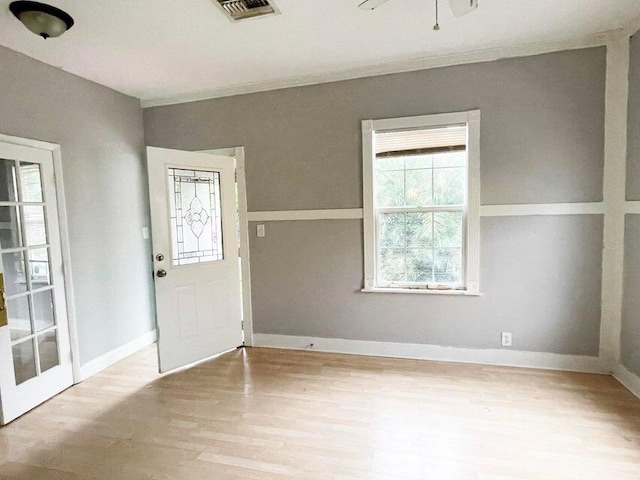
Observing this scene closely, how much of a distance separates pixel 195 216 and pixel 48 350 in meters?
1.57

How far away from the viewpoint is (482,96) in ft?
9.33

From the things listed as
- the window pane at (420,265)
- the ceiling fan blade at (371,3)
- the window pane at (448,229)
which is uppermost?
the ceiling fan blade at (371,3)

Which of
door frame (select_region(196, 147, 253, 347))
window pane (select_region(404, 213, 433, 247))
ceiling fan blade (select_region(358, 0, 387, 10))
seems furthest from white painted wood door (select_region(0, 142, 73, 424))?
window pane (select_region(404, 213, 433, 247))

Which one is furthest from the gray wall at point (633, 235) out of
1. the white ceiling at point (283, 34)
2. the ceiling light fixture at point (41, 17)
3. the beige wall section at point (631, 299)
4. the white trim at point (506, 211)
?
the ceiling light fixture at point (41, 17)

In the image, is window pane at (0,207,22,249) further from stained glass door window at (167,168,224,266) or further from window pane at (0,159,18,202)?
stained glass door window at (167,168,224,266)

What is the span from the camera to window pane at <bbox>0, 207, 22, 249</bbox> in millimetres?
2428

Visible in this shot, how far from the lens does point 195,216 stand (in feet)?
10.7

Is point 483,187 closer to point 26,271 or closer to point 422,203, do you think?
point 422,203

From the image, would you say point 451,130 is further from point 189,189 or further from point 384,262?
point 189,189

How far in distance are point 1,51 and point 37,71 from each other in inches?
9.7

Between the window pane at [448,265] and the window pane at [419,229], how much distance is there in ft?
0.47

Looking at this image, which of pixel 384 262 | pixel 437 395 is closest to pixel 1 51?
pixel 384 262

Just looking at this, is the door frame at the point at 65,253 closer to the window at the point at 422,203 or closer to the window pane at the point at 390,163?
the window at the point at 422,203

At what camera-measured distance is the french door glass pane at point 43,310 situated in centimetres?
266
